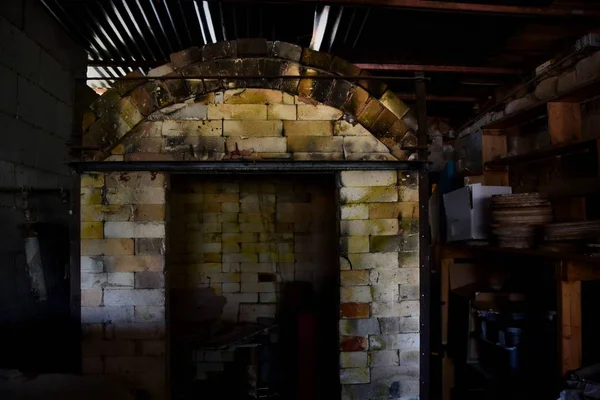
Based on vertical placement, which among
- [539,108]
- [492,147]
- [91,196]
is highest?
[539,108]

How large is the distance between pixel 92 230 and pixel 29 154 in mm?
1090

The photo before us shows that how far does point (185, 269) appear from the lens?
415cm

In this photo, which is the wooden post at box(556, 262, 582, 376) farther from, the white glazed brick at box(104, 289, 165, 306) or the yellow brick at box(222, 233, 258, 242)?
the yellow brick at box(222, 233, 258, 242)

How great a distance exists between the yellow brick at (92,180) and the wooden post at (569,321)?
3156mm

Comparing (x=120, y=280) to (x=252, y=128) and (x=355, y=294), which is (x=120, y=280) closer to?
(x=252, y=128)

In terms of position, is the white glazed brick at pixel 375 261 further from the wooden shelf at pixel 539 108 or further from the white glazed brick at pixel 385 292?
the wooden shelf at pixel 539 108

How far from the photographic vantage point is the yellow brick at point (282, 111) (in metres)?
2.60

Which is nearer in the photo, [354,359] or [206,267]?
[354,359]

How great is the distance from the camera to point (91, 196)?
251 centimetres

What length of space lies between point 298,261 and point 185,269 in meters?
1.28

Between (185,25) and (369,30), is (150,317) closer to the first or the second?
(185,25)

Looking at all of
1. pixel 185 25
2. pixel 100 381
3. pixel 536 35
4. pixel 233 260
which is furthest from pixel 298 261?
pixel 536 35

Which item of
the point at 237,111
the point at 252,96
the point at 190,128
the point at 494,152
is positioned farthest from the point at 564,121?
the point at 190,128

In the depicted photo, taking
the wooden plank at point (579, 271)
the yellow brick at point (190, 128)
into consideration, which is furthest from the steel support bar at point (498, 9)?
the wooden plank at point (579, 271)
